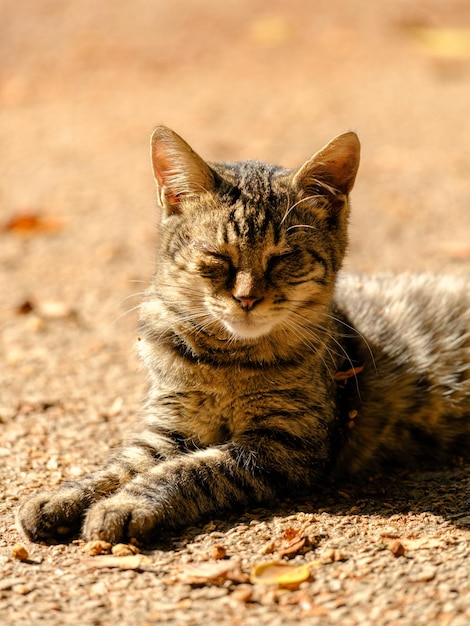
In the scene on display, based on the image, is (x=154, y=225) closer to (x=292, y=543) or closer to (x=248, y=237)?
(x=248, y=237)

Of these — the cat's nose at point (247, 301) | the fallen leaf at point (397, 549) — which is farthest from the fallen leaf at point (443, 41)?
the fallen leaf at point (397, 549)

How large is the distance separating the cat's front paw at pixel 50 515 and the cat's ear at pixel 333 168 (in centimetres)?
148

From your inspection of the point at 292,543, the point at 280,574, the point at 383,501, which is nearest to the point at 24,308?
the point at 383,501

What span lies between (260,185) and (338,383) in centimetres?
87

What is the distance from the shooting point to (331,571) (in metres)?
2.66

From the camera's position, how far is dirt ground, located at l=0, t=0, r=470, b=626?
2.59 metres

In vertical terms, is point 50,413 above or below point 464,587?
above

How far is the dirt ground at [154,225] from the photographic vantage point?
2590 mm

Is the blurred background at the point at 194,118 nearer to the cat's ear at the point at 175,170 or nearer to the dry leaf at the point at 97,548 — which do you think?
the cat's ear at the point at 175,170

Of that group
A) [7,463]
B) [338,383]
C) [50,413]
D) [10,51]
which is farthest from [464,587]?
[10,51]

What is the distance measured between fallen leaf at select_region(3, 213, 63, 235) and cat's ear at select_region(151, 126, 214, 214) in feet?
11.1

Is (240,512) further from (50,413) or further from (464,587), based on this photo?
(50,413)

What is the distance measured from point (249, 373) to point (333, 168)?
0.88 m

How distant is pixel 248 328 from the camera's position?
3.17 m
